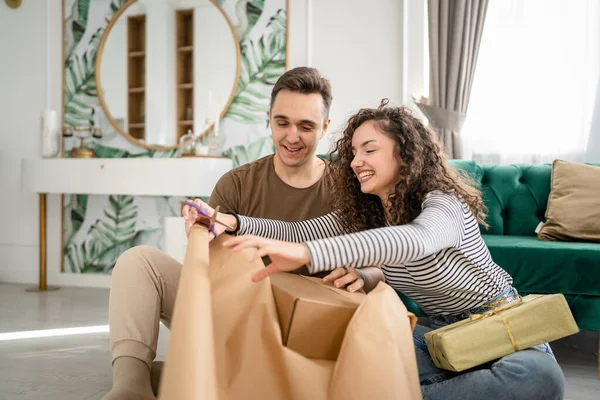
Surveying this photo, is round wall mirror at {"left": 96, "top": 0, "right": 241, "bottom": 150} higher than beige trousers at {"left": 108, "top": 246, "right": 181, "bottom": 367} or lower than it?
higher

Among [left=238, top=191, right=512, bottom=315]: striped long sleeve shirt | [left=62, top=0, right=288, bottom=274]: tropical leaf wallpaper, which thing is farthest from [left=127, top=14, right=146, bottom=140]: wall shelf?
[left=238, top=191, right=512, bottom=315]: striped long sleeve shirt

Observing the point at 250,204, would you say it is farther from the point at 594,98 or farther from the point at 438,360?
the point at 594,98

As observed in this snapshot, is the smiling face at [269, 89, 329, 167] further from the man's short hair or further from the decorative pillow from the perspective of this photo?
the decorative pillow

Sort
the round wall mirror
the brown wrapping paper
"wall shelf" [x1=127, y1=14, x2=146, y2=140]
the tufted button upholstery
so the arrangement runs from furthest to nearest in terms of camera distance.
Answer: "wall shelf" [x1=127, y1=14, x2=146, y2=140], the round wall mirror, the tufted button upholstery, the brown wrapping paper

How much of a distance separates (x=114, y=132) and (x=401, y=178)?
9.33 feet

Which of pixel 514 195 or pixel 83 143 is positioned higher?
pixel 83 143

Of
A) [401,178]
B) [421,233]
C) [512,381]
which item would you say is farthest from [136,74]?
[512,381]

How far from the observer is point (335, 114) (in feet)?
11.1

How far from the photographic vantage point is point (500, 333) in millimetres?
1193

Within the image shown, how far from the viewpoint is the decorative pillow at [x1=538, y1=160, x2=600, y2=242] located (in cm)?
222

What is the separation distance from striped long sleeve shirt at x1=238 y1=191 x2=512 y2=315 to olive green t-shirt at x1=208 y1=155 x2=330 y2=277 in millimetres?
161

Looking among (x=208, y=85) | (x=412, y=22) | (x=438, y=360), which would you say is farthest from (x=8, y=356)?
(x=412, y=22)

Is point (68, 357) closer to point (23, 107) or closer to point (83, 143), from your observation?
point (83, 143)

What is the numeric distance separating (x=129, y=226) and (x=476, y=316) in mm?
2937
